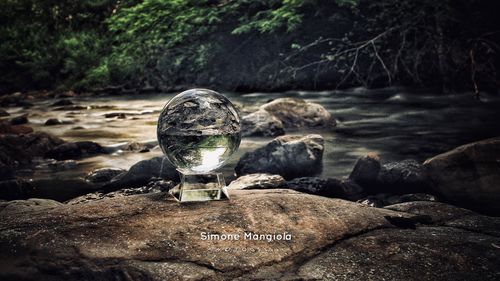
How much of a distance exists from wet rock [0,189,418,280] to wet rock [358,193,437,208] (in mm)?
1500

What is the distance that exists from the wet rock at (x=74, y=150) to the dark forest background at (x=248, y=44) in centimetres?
495

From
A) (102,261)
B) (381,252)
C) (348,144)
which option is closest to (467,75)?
(348,144)

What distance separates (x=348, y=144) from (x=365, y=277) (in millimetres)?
4909

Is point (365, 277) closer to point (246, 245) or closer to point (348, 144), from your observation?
point (246, 245)

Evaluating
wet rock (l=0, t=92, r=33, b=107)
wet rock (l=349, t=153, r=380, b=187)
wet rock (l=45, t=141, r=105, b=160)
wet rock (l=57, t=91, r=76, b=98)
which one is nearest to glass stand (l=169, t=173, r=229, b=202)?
wet rock (l=349, t=153, r=380, b=187)

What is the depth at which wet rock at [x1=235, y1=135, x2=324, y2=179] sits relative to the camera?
5.30 meters

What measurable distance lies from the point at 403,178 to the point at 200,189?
2.58 m

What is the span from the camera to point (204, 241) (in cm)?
237

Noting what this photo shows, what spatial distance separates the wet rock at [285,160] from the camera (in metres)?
5.30

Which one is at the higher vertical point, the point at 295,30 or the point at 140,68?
the point at 295,30

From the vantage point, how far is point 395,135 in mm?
7512

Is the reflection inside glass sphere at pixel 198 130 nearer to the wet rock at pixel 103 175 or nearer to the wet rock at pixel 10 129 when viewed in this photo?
the wet rock at pixel 103 175

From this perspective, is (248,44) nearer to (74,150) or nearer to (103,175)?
(74,150)

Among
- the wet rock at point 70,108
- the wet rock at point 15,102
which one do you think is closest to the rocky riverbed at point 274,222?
the wet rock at point 70,108
